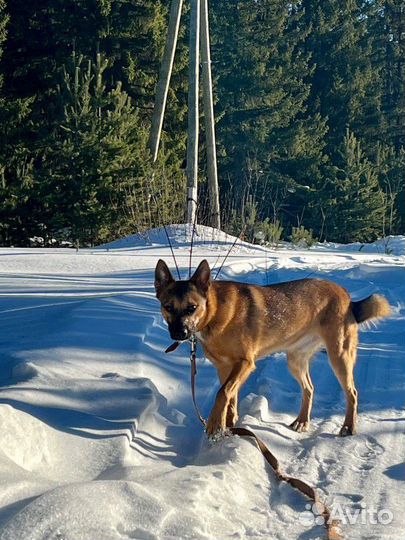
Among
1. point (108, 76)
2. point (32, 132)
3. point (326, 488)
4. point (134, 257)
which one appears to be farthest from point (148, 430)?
point (108, 76)

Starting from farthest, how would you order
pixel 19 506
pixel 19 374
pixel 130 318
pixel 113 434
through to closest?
pixel 130 318 < pixel 19 374 < pixel 113 434 < pixel 19 506

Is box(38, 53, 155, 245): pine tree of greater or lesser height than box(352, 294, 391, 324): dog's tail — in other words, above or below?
above

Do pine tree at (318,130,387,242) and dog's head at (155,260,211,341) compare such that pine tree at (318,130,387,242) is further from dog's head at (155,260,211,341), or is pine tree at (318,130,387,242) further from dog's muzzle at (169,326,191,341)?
dog's muzzle at (169,326,191,341)

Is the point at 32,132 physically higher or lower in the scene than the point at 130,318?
higher

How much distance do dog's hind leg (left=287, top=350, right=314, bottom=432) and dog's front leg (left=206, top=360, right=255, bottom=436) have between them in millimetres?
507

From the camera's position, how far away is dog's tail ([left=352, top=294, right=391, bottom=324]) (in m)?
5.00

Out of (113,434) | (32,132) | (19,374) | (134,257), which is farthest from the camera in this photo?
(32,132)

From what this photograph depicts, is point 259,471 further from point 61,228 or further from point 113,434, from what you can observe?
point 61,228

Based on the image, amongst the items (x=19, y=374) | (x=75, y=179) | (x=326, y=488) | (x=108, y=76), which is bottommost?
(x=326, y=488)

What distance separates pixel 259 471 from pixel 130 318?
3108 mm

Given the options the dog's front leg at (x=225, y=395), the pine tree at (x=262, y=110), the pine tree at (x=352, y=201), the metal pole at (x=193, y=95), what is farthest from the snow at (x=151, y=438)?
the pine tree at (x=262, y=110)

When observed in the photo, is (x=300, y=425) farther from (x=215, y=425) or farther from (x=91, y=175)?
(x=91, y=175)

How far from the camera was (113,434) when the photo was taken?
13.3ft

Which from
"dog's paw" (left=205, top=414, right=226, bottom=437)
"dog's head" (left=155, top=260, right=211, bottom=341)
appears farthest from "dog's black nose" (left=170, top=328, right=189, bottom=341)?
"dog's paw" (left=205, top=414, right=226, bottom=437)
